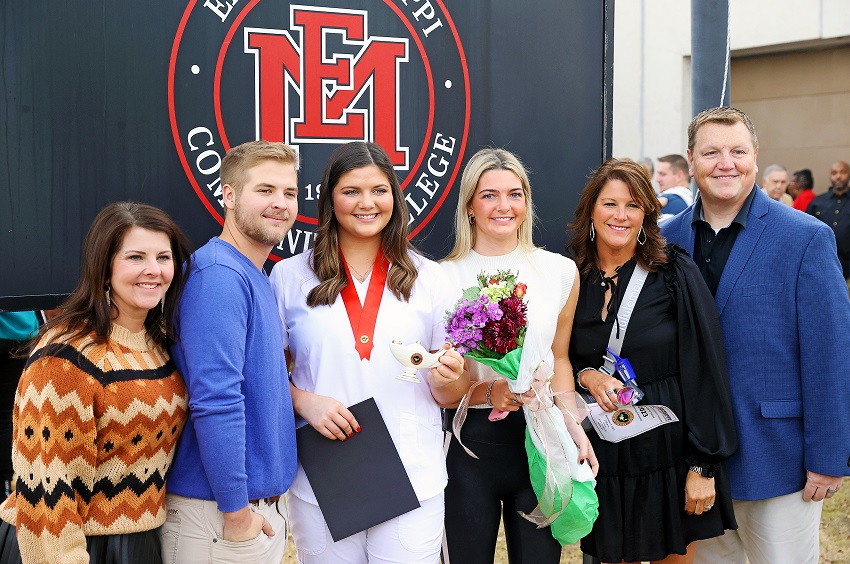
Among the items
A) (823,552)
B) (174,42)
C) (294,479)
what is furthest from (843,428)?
(174,42)

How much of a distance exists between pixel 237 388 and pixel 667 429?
1.46 metres

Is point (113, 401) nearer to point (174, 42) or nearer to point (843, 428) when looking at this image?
point (174, 42)

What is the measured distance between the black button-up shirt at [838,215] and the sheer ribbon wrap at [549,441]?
8468 mm

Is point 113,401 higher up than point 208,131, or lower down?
lower down

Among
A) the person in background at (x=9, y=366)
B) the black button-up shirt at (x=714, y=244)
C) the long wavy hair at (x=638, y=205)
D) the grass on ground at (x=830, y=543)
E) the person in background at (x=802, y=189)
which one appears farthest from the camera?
the person in background at (x=802, y=189)

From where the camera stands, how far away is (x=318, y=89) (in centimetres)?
308

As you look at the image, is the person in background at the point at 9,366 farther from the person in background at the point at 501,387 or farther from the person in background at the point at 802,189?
the person in background at the point at 802,189

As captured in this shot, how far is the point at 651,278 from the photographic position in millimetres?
2936

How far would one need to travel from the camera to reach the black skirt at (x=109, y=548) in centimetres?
212

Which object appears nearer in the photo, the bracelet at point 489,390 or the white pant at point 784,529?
the bracelet at point 489,390

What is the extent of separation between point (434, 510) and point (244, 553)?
582mm

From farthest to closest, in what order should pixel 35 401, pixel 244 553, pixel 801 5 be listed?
pixel 801 5, pixel 244 553, pixel 35 401

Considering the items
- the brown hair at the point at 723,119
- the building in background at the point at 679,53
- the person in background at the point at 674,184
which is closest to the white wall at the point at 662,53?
the building in background at the point at 679,53

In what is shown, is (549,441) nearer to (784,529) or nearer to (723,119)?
(784,529)
